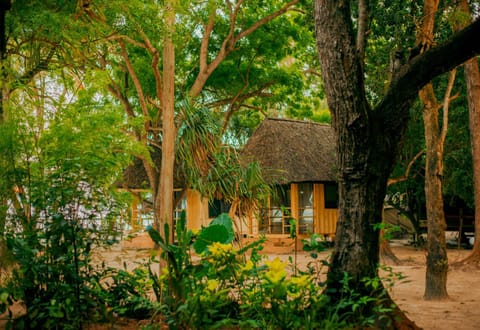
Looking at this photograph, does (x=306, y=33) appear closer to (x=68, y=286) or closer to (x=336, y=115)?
(x=336, y=115)

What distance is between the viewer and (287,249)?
16906mm

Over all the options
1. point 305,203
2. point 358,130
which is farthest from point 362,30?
point 305,203

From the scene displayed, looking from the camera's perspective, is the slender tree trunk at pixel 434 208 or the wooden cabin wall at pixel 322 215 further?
the wooden cabin wall at pixel 322 215

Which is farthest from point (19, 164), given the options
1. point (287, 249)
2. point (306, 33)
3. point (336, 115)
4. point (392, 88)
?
point (287, 249)

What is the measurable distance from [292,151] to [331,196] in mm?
2249

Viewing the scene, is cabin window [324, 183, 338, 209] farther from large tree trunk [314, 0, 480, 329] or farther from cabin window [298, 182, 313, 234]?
large tree trunk [314, 0, 480, 329]

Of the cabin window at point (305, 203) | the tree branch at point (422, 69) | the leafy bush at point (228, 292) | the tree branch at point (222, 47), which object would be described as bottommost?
the leafy bush at point (228, 292)

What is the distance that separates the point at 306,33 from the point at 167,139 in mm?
8729

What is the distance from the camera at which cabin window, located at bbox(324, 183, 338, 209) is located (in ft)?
61.1

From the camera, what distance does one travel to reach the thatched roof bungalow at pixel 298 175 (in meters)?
17.2

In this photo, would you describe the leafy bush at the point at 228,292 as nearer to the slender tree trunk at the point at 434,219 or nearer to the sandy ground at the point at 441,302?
the sandy ground at the point at 441,302

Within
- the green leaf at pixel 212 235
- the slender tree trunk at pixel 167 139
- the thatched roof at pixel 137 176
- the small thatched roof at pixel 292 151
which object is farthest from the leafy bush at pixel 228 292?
the thatched roof at pixel 137 176

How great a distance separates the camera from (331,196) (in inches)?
→ 741

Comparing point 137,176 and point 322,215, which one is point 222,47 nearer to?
point 322,215
